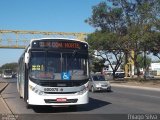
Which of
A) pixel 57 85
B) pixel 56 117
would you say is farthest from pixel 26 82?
pixel 56 117

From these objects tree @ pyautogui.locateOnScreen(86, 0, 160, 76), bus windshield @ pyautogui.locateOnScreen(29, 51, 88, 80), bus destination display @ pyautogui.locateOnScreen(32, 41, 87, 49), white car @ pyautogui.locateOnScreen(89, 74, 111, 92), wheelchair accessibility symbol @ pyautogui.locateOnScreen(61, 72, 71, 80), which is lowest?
white car @ pyautogui.locateOnScreen(89, 74, 111, 92)

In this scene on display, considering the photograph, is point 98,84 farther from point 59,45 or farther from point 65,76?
point 65,76

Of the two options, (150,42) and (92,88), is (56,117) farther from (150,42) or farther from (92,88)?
(150,42)

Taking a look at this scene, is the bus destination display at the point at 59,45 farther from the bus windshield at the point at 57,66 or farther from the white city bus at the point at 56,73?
the bus windshield at the point at 57,66

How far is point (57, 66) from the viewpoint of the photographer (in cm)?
1756

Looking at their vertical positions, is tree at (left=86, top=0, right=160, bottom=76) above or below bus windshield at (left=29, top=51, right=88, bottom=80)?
above

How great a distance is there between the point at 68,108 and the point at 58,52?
308 cm

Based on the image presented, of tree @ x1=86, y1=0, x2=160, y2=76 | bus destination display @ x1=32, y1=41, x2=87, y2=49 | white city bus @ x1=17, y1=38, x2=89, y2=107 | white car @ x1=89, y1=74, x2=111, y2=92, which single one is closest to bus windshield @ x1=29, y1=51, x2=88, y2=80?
white city bus @ x1=17, y1=38, x2=89, y2=107

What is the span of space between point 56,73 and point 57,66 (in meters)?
0.32

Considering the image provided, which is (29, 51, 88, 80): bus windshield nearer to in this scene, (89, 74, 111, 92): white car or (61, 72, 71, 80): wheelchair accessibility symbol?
(61, 72, 71, 80): wheelchair accessibility symbol

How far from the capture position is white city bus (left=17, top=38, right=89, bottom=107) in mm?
17328

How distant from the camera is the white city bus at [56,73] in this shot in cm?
1733

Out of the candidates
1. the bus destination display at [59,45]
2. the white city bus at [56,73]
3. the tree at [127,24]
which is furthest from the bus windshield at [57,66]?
the tree at [127,24]

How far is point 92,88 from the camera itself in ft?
119
